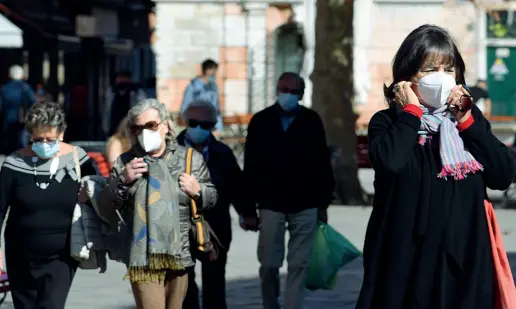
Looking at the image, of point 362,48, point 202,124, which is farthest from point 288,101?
point 362,48

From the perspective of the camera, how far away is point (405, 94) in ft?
18.1

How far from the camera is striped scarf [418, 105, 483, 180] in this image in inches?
213

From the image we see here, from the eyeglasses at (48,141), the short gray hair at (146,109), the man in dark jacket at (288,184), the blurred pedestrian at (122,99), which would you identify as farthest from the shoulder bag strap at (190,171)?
the blurred pedestrian at (122,99)

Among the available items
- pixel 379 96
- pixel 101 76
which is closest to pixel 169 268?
pixel 379 96

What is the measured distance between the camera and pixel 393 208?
5.46 metres

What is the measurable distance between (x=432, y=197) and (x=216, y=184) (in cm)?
384

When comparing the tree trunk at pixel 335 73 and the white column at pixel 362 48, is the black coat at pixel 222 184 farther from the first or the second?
the white column at pixel 362 48

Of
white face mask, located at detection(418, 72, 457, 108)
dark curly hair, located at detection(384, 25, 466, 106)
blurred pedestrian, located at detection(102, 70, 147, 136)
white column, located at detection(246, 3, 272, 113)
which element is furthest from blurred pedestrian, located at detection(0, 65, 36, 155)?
white face mask, located at detection(418, 72, 457, 108)

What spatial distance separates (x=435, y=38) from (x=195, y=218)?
2498mm

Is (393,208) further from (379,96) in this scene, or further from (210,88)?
(379,96)

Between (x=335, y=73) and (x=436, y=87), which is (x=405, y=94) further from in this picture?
(x=335, y=73)

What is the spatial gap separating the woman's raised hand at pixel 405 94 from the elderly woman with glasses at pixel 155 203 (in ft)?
7.20

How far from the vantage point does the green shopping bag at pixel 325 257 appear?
982 cm

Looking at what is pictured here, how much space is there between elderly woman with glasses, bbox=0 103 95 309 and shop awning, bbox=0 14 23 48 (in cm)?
2019
